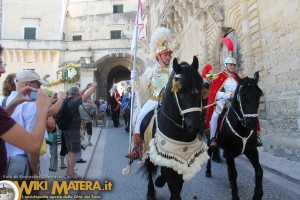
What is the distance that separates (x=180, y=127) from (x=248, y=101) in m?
1.83

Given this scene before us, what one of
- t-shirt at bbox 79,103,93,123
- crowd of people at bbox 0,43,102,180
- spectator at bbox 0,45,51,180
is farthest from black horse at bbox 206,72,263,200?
t-shirt at bbox 79,103,93,123

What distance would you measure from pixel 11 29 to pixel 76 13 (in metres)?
9.11

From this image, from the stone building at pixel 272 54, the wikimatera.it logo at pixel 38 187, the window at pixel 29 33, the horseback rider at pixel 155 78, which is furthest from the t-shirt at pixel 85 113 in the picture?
the window at pixel 29 33

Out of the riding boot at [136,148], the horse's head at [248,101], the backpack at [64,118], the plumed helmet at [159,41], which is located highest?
the plumed helmet at [159,41]

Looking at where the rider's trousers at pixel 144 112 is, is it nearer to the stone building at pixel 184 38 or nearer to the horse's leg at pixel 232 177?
the horse's leg at pixel 232 177

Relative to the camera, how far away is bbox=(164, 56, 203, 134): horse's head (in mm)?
3326

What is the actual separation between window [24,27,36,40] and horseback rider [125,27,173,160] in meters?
38.7

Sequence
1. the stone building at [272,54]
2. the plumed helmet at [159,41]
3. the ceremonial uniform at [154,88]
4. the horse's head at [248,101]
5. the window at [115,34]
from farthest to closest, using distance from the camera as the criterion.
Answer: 1. the window at [115,34]
2. the stone building at [272,54]
3. the plumed helmet at [159,41]
4. the ceremonial uniform at [154,88]
5. the horse's head at [248,101]

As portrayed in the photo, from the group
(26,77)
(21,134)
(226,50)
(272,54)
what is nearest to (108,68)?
(226,50)

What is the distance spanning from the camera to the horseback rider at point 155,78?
4.89 m

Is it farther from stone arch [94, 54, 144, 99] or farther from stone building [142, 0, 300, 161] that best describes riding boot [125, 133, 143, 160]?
stone arch [94, 54, 144, 99]

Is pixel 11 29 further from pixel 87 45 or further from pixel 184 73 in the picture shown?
pixel 184 73

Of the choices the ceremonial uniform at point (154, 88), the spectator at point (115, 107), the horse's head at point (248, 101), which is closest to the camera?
the horse's head at point (248, 101)

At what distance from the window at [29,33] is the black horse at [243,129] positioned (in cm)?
3966
